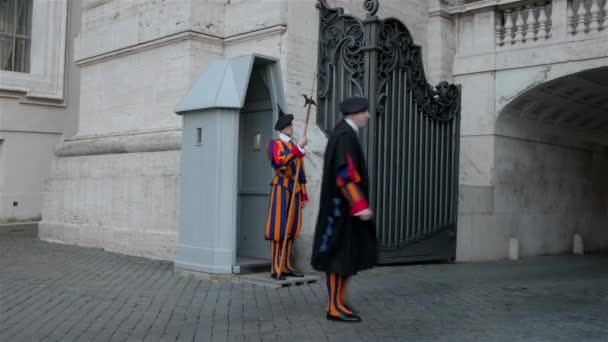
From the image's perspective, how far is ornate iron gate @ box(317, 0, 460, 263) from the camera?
9.11m

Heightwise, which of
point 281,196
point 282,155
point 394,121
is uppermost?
point 394,121

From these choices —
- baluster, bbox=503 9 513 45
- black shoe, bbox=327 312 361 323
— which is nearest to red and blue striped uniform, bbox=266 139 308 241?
black shoe, bbox=327 312 361 323

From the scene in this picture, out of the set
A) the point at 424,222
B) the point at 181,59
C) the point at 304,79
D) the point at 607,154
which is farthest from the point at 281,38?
the point at 607,154

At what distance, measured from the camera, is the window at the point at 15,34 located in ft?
53.0

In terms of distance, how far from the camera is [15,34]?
640 inches

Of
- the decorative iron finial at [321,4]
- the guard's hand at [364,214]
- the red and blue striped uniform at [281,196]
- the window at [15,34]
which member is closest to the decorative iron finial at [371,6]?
the decorative iron finial at [321,4]

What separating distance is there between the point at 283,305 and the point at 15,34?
12716 mm

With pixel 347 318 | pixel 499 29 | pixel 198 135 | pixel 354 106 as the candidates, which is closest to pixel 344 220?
pixel 347 318

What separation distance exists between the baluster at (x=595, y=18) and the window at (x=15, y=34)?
1246cm

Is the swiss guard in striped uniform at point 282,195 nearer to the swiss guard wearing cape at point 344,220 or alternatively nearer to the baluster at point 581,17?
the swiss guard wearing cape at point 344,220

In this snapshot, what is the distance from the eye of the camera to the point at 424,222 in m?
9.95

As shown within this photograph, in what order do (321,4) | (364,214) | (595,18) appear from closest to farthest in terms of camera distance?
(364,214) < (321,4) < (595,18)

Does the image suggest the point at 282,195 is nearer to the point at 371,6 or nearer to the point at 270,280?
the point at 270,280

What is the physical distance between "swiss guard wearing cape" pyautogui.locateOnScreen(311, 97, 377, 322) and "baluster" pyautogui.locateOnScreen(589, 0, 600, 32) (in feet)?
19.3
